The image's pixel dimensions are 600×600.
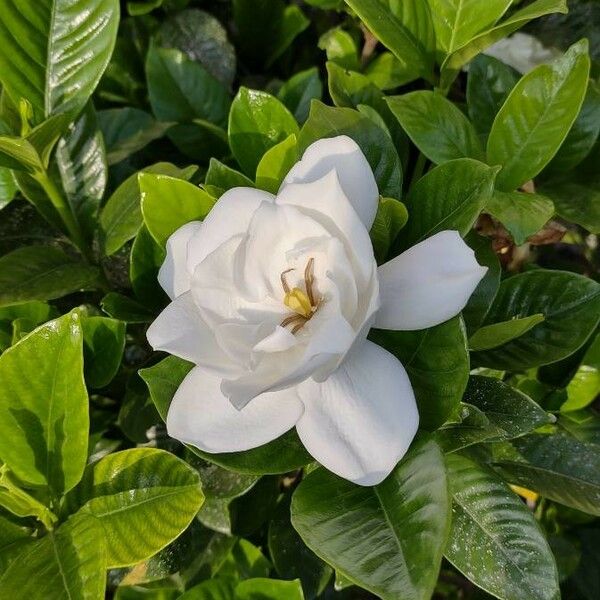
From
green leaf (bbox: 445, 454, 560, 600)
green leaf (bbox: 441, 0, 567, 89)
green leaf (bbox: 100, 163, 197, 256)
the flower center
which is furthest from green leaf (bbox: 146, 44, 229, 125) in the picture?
green leaf (bbox: 445, 454, 560, 600)

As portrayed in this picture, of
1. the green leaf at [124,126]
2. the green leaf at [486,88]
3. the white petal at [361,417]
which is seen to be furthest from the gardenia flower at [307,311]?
the green leaf at [124,126]

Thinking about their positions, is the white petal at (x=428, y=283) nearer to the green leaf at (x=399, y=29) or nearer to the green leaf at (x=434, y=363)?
the green leaf at (x=434, y=363)

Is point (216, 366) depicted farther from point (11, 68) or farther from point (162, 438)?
point (11, 68)

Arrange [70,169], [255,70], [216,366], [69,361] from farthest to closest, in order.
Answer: [255,70] < [70,169] < [69,361] < [216,366]

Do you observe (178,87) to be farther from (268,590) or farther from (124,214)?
(268,590)

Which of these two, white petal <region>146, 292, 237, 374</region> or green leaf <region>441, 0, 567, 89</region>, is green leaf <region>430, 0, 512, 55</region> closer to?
green leaf <region>441, 0, 567, 89</region>

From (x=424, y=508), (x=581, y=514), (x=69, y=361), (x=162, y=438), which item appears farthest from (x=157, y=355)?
(x=581, y=514)
